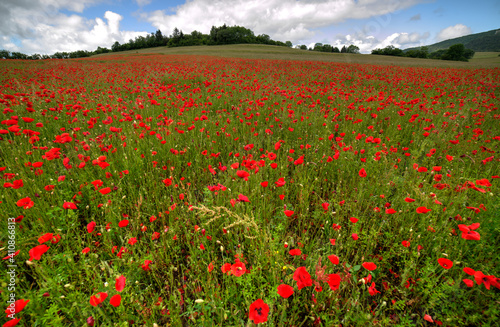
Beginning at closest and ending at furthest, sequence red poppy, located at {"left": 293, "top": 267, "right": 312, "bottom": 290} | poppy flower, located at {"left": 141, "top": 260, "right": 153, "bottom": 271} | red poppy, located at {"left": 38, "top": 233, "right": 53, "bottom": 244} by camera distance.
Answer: red poppy, located at {"left": 293, "top": 267, "right": 312, "bottom": 290}, red poppy, located at {"left": 38, "top": 233, "right": 53, "bottom": 244}, poppy flower, located at {"left": 141, "top": 260, "right": 153, "bottom": 271}

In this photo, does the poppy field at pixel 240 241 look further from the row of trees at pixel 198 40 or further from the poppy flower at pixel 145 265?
the row of trees at pixel 198 40

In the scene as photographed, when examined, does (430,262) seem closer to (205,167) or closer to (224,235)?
(224,235)

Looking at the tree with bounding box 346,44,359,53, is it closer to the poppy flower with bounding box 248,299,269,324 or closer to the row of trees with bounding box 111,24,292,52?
the row of trees with bounding box 111,24,292,52

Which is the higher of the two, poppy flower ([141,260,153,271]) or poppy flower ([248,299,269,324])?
poppy flower ([248,299,269,324])

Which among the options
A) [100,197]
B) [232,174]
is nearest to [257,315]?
[232,174]

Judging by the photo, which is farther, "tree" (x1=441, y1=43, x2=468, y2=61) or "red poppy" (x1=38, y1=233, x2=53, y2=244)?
"tree" (x1=441, y1=43, x2=468, y2=61)

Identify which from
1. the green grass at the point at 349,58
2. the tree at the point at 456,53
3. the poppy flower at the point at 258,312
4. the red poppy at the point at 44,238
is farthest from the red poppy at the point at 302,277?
the tree at the point at 456,53

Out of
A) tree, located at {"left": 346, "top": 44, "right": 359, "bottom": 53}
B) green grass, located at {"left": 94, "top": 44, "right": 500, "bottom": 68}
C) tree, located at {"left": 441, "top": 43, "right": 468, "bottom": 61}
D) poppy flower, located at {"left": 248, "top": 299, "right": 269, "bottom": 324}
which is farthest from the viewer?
tree, located at {"left": 346, "top": 44, "right": 359, "bottom": 53}

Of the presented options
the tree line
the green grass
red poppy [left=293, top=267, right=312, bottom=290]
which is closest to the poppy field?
red poppy [left=293, top=267, right=312, bottom=290]

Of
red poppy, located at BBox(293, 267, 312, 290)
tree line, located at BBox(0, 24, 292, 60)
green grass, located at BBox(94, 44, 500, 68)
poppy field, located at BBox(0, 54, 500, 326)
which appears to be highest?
tree line, located at BBox(0, 24, 292, 60)

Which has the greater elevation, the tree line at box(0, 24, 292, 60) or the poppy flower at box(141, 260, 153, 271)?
the tree line at box(0, 24, 292, 60)

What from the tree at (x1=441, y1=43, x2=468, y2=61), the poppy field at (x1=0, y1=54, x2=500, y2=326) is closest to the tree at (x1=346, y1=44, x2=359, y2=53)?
the tree at (x1=441, y1=43, x2=468, y2=61)

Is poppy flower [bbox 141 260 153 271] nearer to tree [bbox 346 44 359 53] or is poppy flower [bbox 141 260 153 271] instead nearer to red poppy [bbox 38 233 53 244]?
red poppy [bbox 38 233 53 244]

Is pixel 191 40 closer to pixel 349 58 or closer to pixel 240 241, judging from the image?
pixel 349 58
